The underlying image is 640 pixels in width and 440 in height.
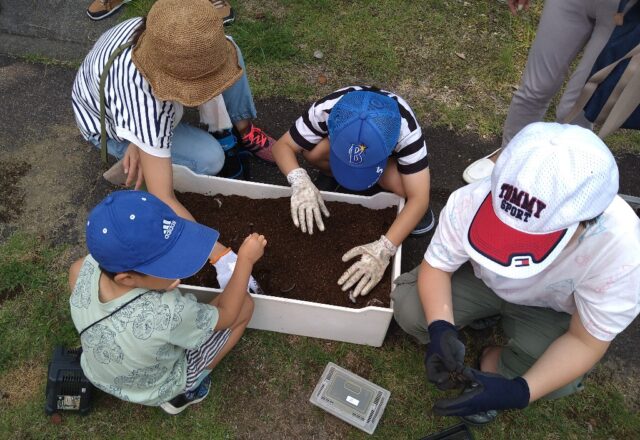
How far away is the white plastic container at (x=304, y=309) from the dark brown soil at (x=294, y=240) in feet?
0.14

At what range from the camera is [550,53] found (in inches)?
86.4

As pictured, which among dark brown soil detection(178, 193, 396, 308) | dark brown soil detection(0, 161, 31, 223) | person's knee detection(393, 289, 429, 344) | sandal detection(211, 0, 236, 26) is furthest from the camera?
sandal detection(211, 0, 236, 26)

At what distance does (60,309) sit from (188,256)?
112 cm

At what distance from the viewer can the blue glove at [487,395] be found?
4.94ft

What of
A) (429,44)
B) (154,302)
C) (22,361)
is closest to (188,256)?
(154,302)

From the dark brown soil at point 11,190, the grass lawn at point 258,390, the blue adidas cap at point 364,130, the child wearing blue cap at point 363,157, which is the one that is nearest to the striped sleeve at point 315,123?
the child wearing blue cap at point 363,157

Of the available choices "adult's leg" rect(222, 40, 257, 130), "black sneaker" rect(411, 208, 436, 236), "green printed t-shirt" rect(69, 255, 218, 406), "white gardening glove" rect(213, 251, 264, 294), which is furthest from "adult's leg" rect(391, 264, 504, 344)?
"adult's leg" rect(222, 40, 257, 130)

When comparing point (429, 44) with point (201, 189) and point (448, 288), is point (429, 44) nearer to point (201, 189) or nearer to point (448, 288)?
point (201, 189)

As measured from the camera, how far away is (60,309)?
2.26m

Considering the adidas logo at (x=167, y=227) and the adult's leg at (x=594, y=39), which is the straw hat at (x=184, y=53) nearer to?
the adidas logo at (x=167, y=227)

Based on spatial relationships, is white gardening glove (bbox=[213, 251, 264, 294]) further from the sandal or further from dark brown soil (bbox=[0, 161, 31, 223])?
the sandal

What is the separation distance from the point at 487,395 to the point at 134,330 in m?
1.06

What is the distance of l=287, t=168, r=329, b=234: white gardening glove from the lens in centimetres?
213

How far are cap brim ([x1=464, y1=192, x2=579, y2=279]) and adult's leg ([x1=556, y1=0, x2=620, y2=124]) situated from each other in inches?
43.1
